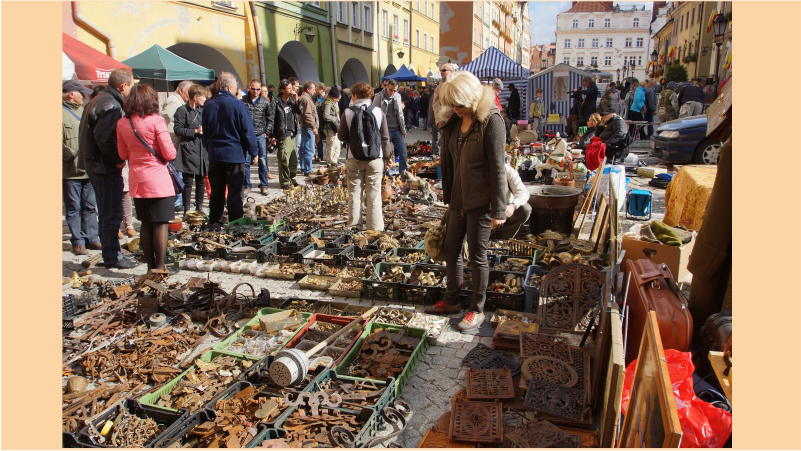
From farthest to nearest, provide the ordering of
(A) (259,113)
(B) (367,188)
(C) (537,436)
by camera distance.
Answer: (A) (259,113) < (B) (367,188) < (C) (537,436)

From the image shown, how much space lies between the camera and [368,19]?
3061 cm

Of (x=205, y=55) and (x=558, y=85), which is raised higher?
(x=205, y=55)

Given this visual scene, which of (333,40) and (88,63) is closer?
(88,63)

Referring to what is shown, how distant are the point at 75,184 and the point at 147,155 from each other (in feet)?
7.03

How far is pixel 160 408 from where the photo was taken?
312 cm

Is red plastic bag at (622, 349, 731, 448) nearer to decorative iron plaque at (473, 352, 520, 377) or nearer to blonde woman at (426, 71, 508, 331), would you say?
decorative iron plaque at (473, 352, 520, 377)

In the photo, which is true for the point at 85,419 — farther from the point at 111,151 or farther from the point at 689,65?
the point at 689,65

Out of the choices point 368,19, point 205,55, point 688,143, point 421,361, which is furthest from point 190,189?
point 368,19

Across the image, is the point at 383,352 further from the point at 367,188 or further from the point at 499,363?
the point at 367,188

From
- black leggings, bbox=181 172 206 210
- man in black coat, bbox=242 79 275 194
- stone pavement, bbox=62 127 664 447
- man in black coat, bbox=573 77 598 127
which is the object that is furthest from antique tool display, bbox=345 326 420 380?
man in black coat, bbox=573 77 598 127

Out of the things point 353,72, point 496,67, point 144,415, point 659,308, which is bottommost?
point 144,415

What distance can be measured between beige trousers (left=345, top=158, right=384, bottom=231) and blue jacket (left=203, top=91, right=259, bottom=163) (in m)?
1.61

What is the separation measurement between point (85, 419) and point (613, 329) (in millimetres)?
3079

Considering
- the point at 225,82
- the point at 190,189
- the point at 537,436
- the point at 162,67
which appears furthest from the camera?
the point at 162,67
